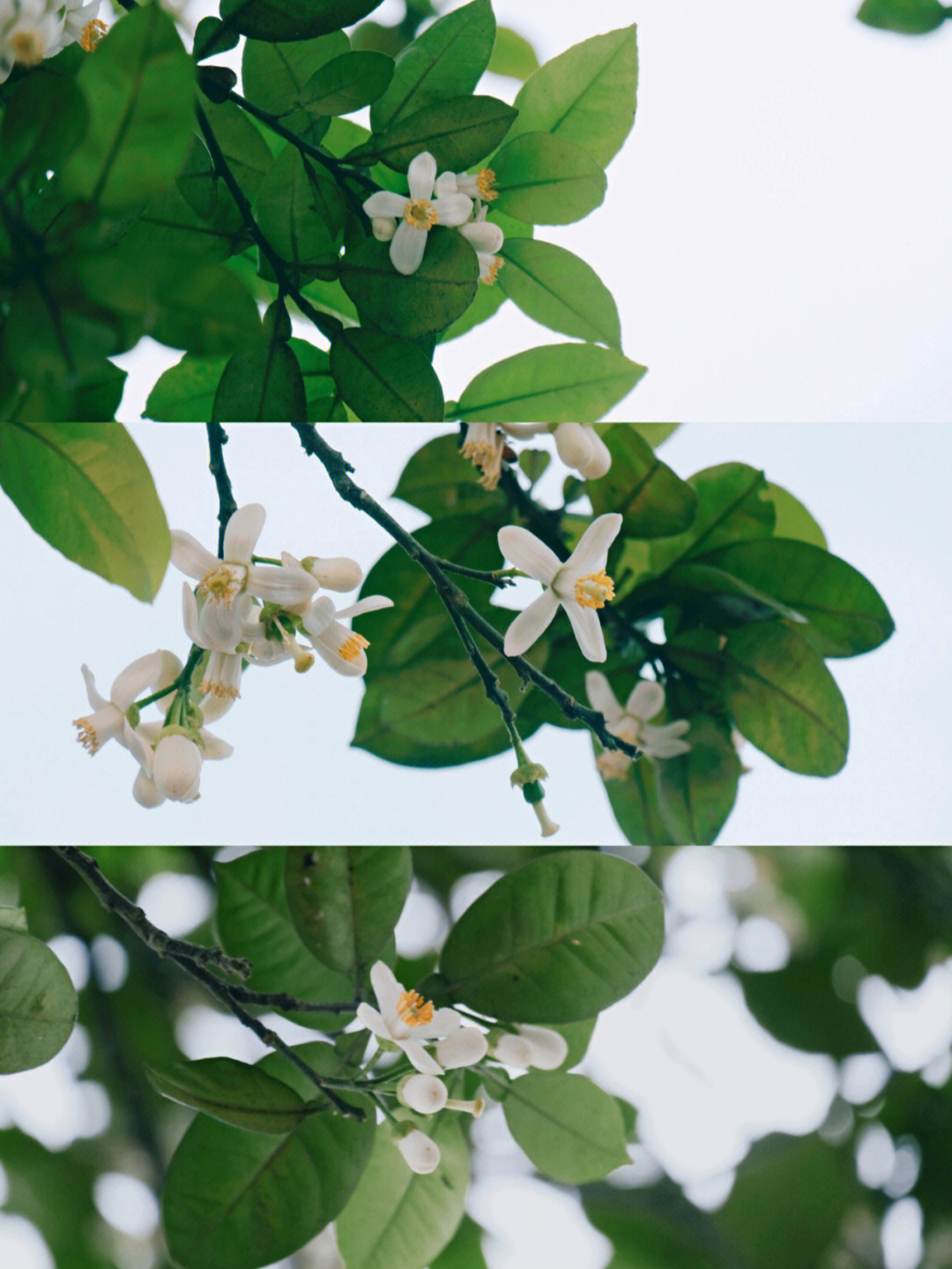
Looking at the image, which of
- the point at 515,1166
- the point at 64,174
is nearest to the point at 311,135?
the point at 64,174

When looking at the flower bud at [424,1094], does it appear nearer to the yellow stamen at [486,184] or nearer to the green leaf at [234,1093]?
the green leaf at [234,1093]

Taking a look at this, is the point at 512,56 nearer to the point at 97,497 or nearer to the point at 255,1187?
the point at 97,497

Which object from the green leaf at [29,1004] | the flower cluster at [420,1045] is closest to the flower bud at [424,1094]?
the flower cluster at [420,1045]

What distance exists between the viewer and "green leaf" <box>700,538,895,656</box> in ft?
1.22

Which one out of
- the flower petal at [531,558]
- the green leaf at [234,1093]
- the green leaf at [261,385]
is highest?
the green leaf at [261,385]

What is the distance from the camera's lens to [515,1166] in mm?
556

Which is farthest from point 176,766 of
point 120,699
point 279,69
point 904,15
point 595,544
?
point 904,15

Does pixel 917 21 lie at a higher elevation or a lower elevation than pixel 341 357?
higher

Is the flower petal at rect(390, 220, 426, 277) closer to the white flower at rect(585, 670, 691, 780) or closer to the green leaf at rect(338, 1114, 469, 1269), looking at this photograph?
the white flower at rect(585, 670, 691, 780)

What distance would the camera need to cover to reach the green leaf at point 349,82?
0.33 meters

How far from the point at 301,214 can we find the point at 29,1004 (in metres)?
0.26

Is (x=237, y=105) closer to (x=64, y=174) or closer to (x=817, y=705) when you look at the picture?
(x=64, y=174)

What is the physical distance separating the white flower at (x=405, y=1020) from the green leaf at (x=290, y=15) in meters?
0.29

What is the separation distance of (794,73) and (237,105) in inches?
10.6
